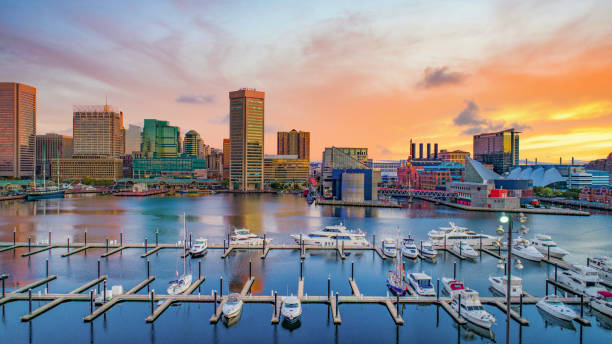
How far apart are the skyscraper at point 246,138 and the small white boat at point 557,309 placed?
131 metres

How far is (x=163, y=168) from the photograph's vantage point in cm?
19250

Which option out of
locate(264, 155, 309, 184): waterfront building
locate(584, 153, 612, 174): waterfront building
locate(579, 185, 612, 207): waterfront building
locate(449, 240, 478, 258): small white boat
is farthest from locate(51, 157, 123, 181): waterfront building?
locate(584, 153, 612, 174): waterfront building

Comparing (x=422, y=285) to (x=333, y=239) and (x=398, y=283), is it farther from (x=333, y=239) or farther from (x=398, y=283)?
(x=333, y=239)

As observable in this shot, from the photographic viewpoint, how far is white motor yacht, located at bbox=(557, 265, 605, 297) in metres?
25.6

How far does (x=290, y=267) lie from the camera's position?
3278 centimetres

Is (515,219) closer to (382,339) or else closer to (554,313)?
(554,313)

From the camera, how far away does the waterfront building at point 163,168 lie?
190500 mm

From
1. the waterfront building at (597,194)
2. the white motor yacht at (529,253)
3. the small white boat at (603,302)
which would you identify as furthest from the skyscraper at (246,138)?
the small white boat at (603,302)

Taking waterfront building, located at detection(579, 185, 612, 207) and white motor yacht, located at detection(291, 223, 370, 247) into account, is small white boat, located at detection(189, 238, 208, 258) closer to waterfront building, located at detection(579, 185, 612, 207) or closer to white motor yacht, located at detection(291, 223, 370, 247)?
white motor yacht, located at detection(291, 223, 370, 247)

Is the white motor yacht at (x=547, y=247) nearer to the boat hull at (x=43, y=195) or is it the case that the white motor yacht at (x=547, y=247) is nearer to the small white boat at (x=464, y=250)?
the small white boat at (x=464, y=250)

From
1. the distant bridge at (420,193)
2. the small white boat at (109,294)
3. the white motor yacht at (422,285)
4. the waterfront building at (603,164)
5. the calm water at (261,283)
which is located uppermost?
the waterfront building at (603,164)

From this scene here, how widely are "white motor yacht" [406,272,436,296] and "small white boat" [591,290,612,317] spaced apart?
379 inches

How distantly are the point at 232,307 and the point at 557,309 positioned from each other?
19.0 metres

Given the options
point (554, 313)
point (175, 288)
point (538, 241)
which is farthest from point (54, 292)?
point (538, 241)
